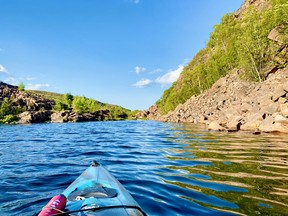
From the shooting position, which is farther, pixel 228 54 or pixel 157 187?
pixel 228 54

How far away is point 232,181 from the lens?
5.89 meters

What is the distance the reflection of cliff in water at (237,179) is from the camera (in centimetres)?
441

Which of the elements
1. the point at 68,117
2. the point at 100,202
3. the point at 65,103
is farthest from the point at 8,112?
the point at 100,202

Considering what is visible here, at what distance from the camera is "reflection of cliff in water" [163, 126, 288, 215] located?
441 centimetres

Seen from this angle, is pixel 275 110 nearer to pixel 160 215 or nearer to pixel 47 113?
pixel 160 215

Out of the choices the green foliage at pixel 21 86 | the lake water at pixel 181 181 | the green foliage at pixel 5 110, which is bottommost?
the lake water at pixel 181 181

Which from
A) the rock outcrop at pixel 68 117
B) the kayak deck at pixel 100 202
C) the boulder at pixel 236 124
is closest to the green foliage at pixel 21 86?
the rock outcrop at pixel 68 117

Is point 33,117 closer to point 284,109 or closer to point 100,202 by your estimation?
point 284,109

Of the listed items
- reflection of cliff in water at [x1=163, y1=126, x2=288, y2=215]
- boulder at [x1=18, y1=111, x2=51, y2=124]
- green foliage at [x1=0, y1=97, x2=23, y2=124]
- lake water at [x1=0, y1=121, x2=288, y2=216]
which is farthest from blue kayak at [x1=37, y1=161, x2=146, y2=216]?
green foliage at [x1=0, y1=97, x2=23, y2=124]

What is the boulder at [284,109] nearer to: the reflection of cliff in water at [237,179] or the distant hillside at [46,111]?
the reflection of cliff in water at [237,179]

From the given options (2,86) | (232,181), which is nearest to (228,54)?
(232,181)

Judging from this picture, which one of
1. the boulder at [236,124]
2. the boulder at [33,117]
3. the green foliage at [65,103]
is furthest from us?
the green foliage at [65,103]

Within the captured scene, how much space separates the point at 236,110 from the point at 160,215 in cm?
2274

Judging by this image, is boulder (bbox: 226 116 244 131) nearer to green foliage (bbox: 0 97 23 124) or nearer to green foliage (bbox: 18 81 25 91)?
green foliage (bbox: 0 97 23 124)
